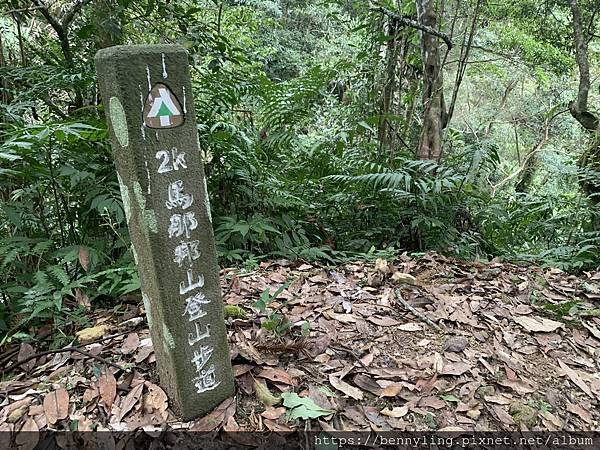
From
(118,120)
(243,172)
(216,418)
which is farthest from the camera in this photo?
(243,172)

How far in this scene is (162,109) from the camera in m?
1.49

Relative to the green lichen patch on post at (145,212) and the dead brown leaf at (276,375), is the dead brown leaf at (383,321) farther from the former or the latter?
the green lichen patch on post at (145,212)

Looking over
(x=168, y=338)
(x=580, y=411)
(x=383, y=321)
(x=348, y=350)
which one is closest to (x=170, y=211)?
(x=168, y=338)

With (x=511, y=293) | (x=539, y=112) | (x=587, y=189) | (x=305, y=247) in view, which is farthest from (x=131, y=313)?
(x=539, y=112)

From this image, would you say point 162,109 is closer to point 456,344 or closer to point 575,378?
point 456,344

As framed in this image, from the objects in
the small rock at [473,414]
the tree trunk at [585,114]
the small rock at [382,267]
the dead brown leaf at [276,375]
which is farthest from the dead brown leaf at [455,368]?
the tree trunk at [585,114]

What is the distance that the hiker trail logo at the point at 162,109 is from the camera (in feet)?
4.80

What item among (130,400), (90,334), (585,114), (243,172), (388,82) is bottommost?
(130,400)

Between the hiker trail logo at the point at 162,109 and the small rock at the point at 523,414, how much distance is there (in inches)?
75.4

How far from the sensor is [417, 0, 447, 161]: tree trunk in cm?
466

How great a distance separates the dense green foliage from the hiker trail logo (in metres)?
1.09

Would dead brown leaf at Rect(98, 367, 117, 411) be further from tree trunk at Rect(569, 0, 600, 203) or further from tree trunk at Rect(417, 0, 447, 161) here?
tree trunk at Rect(569, 0, 600, 203)

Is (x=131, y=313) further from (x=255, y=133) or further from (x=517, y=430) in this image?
(x=255, y=133)

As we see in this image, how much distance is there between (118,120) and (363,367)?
62.7 inches
